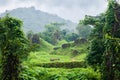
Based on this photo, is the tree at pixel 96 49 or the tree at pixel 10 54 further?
the tree at pixel 96 49

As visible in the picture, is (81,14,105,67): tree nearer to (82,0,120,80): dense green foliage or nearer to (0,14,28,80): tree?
(82,0,120,80): dense green foliage

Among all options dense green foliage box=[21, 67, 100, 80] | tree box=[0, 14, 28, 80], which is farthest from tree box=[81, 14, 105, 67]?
tree box=[0, 14, 28, 80]

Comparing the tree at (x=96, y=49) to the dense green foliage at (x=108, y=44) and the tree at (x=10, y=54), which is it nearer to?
the dense green foliage at (x=108, y=44)

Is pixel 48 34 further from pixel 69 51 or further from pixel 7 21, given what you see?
pixel 7 21

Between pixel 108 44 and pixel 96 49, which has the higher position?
pixel 108 44

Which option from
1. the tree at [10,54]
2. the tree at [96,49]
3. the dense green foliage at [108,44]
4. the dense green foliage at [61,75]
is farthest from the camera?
the tree at [96,49]

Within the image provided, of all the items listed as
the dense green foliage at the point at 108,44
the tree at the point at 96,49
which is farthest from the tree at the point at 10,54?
the tree at the point at 96,49

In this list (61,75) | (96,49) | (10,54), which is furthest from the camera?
(96,49)

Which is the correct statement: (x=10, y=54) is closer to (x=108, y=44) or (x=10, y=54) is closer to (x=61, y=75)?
(x=108, y=44)

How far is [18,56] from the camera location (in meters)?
21.0

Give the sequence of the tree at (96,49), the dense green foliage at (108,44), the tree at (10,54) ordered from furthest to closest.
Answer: the tree at (96,49), the dense green foliage at (108,44), the tree at (10,54)

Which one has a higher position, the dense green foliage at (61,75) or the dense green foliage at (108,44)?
the dense green foliage at (108,44)

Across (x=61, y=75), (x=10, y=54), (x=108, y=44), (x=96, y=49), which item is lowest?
(x=61, y=75)

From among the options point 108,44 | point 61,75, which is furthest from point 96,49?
point 108,44
